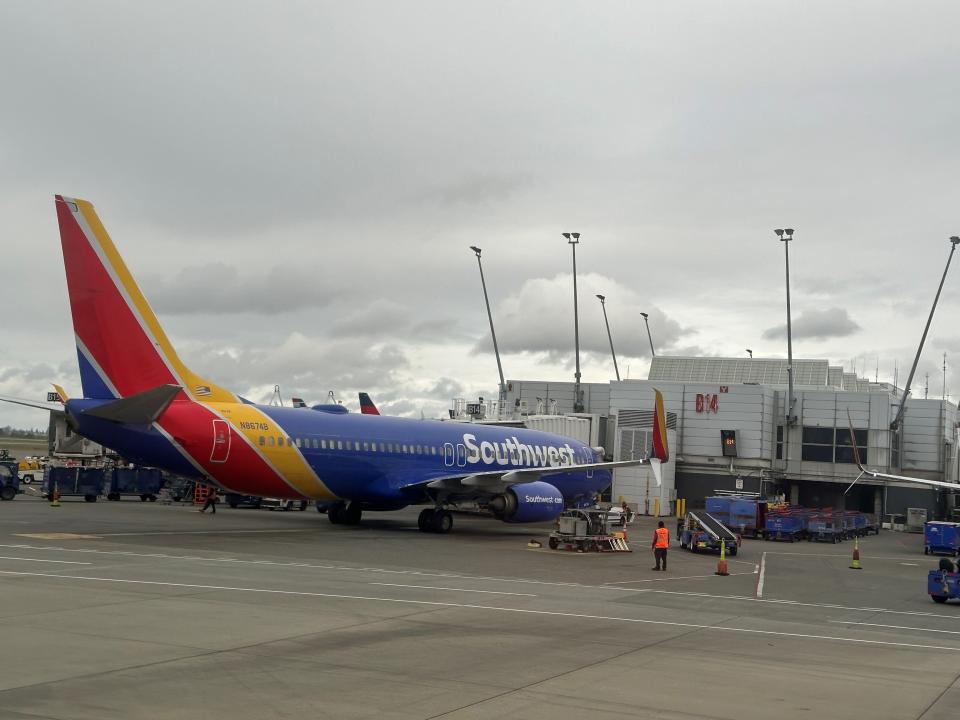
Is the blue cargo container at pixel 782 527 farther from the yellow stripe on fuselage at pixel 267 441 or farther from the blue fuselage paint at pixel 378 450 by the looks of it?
the yellow stripe on fuselage at pixel 267 441

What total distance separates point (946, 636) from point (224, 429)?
864 inches

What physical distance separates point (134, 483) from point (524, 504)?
28706 mm

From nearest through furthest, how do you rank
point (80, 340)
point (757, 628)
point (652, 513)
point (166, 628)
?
1. point (166, 628)
2. point (757, 628)
3. point (80, 340)
4. point (652, 513)

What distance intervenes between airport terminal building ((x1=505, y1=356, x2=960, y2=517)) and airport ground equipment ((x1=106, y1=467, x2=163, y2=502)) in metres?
29.5

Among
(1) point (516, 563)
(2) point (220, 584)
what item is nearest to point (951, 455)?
(1) point (516, 563)

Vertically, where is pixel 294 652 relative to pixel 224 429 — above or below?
below

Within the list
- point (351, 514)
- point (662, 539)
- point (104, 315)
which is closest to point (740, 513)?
point (351, 514)

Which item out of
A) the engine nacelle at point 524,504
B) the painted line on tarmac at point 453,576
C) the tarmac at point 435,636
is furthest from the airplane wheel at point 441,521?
the painted line on tarmac at point 453,576

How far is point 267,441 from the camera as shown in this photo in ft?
111

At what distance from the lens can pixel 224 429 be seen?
32375 mm

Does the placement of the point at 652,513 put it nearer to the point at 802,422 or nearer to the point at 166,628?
the point at 802,422

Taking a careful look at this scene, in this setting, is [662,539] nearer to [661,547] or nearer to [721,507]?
[661,547]

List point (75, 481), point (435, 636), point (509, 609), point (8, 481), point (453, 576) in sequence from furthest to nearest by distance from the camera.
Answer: point (75, 481) < point (8, 481) < point (453, 576) < point (509, 609) < point (435, 636)

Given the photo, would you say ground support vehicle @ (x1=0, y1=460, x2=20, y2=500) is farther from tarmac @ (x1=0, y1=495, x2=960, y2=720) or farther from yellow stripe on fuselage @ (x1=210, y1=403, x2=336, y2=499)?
tarmac @ (x1=0, y1=495, x2=960, y2=720)
